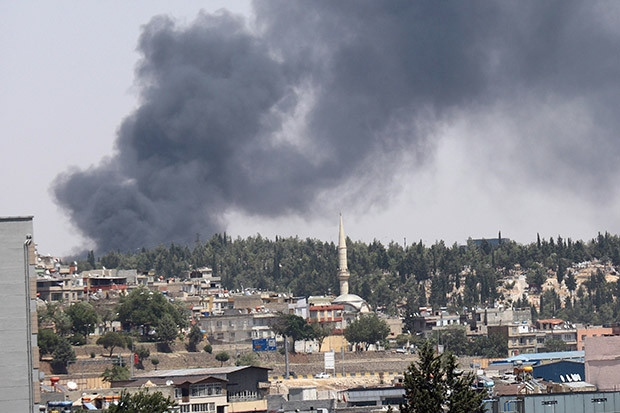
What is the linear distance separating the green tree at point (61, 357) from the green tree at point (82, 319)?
1199cm

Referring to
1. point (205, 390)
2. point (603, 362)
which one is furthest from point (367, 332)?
point (603, 362)

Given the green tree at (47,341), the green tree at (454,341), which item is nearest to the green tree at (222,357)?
the green tree at (47,341)

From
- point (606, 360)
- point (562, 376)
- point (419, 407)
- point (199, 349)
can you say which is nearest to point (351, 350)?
point (199, 349)

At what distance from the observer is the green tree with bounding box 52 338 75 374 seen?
145 meters

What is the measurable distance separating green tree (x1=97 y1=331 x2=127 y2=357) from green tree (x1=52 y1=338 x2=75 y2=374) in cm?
838

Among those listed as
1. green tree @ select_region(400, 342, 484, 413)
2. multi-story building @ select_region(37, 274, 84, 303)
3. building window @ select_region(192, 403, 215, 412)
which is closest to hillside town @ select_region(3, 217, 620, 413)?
building window @ select_region(192, 403, 215, 412)

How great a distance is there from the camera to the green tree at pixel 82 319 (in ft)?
521

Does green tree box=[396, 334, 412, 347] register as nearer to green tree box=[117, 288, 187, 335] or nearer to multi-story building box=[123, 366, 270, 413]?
green tree box=[117, 288, 187, 335]

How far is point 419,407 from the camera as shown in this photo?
174 feet

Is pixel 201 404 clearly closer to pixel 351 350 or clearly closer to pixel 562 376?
pixel 562 376

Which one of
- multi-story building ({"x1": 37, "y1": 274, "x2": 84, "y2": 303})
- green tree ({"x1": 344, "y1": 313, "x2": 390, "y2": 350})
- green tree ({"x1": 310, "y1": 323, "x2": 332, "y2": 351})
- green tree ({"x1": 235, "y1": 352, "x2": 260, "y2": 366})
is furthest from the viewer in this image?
green tree ({"x1": 344, "y1": 313, "x2": 390, "y2": 350})

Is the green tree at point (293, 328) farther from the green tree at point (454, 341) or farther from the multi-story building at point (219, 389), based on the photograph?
the multi-story building at point (219, 389)

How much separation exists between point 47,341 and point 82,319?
47.1 feet

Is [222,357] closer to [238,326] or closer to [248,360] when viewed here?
[248,360]
